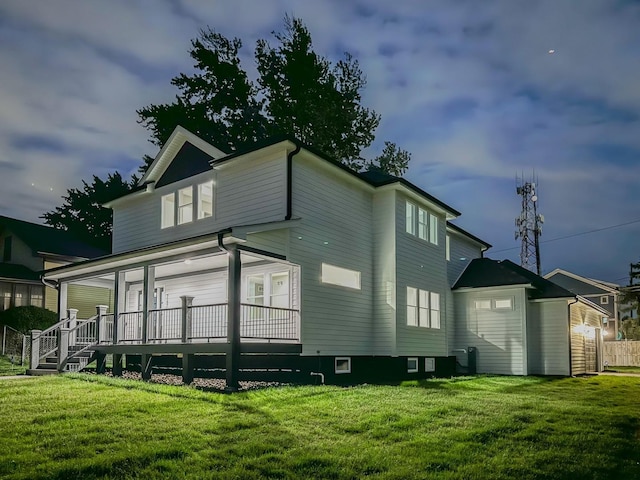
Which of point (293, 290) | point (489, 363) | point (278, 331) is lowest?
point (489, 363)

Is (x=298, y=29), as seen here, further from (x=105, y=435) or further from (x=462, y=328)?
(x=105, y=435)

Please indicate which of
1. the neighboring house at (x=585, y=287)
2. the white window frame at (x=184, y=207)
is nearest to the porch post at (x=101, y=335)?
the white window frame at (x=184, y=207)

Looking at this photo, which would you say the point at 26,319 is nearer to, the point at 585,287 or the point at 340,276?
the point at 340,276

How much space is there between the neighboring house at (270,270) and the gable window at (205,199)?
33 mm

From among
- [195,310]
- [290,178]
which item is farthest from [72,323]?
[290,178]

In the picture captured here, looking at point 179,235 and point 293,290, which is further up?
point 179,235

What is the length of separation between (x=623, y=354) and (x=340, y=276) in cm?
2711

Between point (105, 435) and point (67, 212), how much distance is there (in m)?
36.9

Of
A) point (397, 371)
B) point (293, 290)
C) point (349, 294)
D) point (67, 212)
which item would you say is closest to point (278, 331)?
point (293, 290)

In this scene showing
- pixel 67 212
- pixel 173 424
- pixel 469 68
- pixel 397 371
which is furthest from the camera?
pixel 67 212

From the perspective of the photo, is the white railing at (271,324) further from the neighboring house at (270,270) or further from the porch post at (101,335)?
the porch post at (101,335)

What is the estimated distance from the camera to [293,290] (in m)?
15.9

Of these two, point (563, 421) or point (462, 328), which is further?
point (462, 328)

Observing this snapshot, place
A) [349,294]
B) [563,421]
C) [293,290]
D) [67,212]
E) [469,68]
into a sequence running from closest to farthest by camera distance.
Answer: [563,421] → [293,290] → [349,294] → [469,68] → [67,212]
